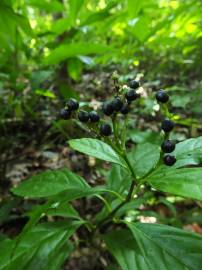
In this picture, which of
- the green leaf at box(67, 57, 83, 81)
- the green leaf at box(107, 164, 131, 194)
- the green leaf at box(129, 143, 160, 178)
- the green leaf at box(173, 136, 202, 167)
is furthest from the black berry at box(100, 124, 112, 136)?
the green leaf at box(67, 57, 83, 81)

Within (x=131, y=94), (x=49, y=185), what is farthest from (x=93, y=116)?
(x=49, y=185)

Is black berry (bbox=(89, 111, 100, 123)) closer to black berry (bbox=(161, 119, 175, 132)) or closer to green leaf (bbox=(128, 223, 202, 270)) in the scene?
black berry (bbox=(161, 119, 175, 132))

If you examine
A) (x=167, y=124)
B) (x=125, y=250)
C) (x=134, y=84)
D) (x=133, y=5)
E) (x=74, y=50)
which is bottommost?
(x=125, y=250)

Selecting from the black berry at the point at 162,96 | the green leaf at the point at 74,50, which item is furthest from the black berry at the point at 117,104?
the green leaf at the point at 74,50

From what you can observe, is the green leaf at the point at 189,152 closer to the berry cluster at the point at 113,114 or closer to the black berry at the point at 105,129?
the berry cluster at the point at 113,114

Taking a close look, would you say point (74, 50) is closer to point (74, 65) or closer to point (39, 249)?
point (74, 65)

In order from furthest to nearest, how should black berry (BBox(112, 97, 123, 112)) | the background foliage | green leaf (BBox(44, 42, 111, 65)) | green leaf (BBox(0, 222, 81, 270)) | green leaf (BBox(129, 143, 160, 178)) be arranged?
green leaf (BBox(44, 42, 111, 65)) < green leaf (BBox(129, 143, 160, 178)) < the background foliage < green leaf (BBox(0, 222, 81, 270)) < black berry (BBox(112, 97, 123, 112))

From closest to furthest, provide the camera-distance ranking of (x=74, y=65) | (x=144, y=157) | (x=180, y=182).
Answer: (x=180, y=182) → (x=144, y=157) → (x=74, y=65)
